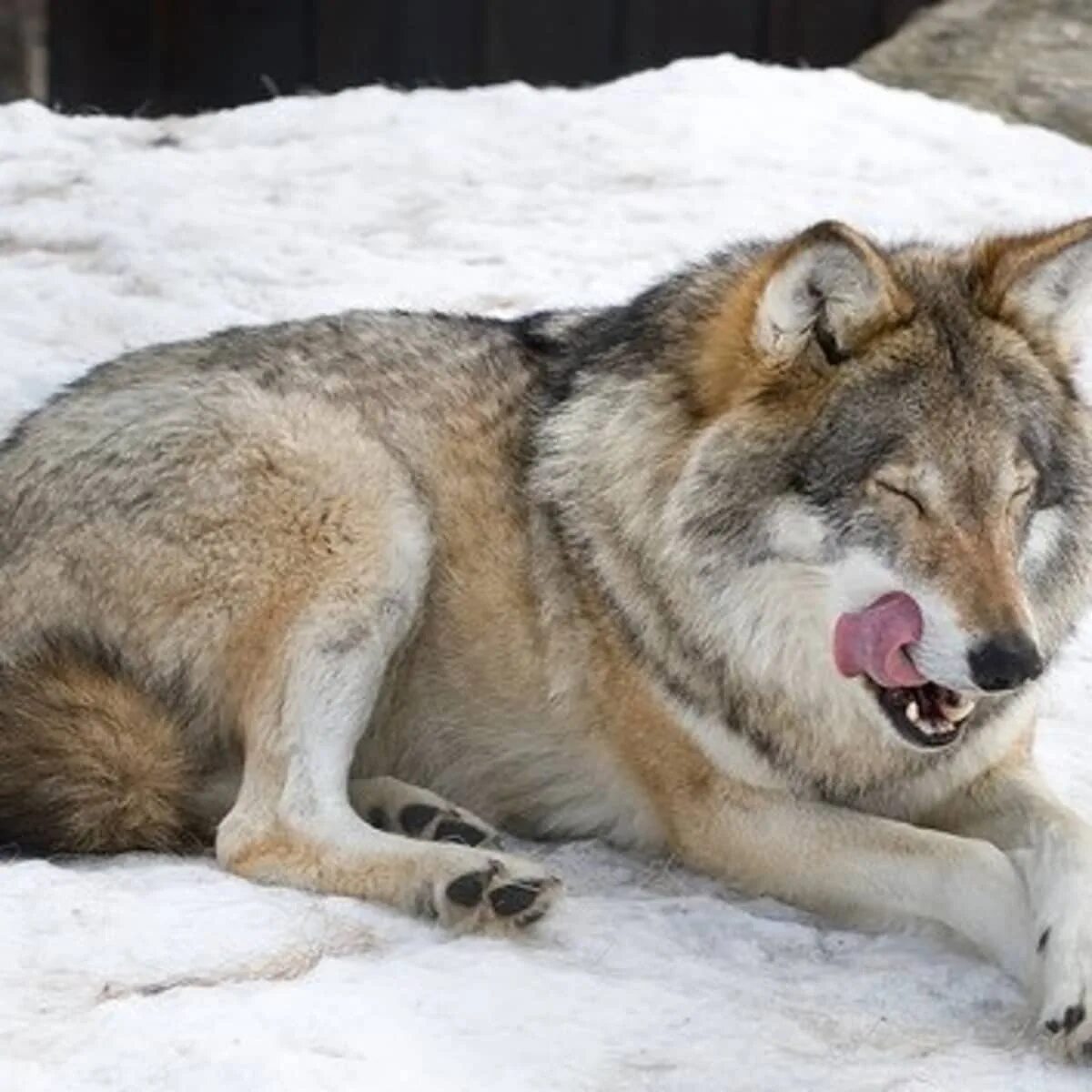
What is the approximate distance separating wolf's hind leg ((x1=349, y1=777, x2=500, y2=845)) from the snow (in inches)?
7.1

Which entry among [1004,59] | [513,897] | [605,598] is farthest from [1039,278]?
[1004,59]

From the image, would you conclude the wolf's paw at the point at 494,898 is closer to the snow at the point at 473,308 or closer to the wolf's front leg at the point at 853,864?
the snow at the point at 473,308

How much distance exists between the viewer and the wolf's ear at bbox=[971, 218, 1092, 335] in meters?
4.46

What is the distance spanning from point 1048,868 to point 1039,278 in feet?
3.09

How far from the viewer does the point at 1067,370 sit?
4574 mm

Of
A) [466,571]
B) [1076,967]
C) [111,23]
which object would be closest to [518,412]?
[466,571]

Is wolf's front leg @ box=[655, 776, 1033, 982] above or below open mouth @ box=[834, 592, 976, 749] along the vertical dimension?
below

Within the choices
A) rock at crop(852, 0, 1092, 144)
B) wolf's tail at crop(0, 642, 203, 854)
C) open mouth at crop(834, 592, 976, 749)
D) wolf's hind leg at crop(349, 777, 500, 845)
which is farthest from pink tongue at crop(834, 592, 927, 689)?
rock at crop(852, 0, 1092, 144)

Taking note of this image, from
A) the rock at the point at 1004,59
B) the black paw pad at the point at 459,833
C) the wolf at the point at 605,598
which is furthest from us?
the rock at the point at 1004,59

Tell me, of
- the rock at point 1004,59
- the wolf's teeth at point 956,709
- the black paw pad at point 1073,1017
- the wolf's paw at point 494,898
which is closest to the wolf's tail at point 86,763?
the wolf's paw at point 494,898

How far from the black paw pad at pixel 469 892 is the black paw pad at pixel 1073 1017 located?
2.96ft

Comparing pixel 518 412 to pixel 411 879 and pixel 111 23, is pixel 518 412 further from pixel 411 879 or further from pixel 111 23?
pixel 111 23

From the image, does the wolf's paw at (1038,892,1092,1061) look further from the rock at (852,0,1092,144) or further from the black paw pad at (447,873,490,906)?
the rock at (852,0,1092,144)

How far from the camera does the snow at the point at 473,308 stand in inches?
148
